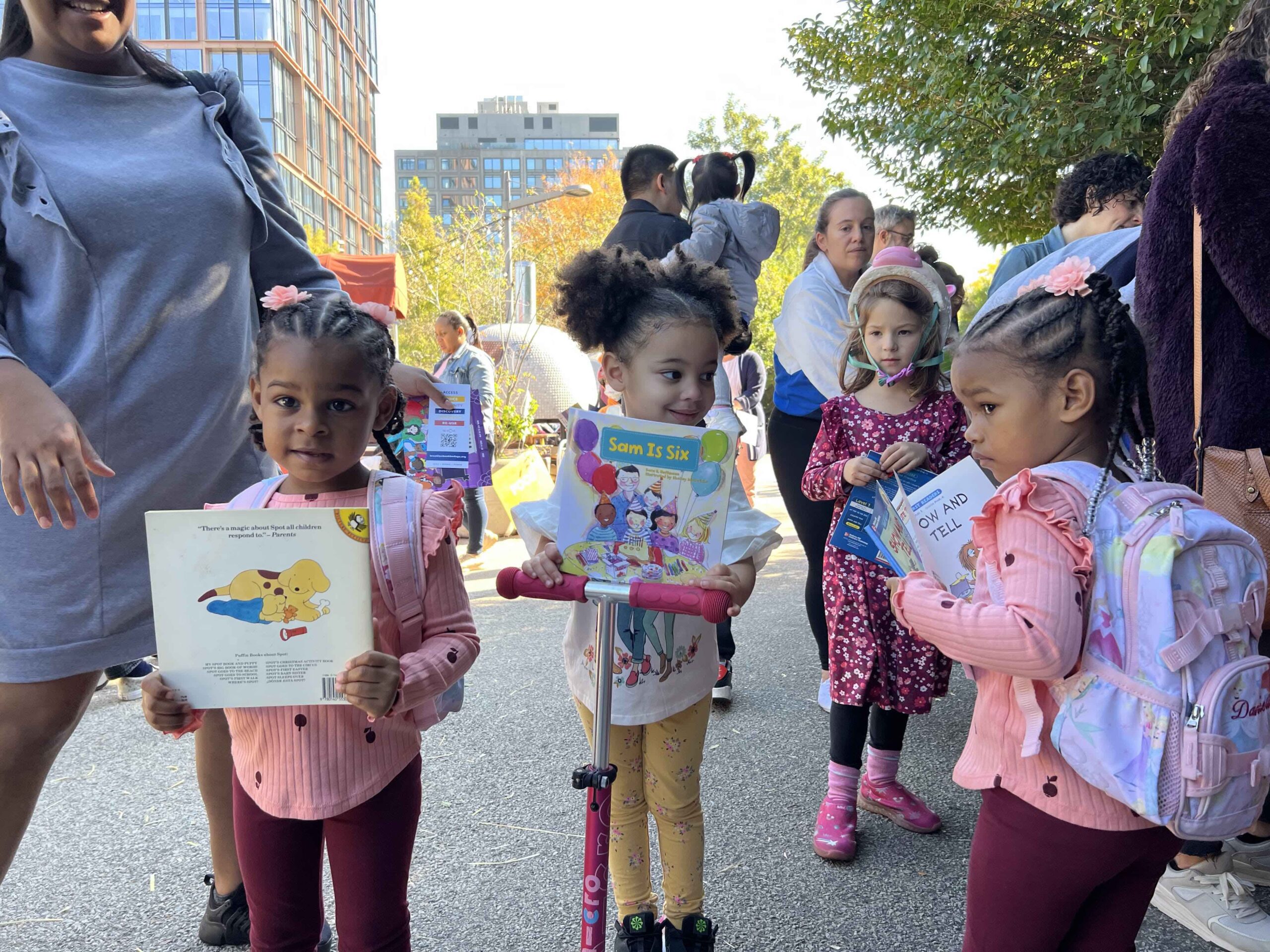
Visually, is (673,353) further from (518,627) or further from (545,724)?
(518,627)

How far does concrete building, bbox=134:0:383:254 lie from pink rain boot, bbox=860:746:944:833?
1362 inches

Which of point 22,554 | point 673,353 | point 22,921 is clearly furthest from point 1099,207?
point 22,921

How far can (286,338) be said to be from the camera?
1689 mm

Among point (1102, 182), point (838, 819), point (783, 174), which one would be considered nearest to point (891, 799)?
point (838, 819)

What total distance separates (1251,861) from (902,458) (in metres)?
1.43

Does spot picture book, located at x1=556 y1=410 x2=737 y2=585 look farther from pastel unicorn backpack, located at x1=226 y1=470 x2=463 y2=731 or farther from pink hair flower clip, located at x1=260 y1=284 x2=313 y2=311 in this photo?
pink hair flower clip, located at x1=260 y1=284 x2=313 y2=311

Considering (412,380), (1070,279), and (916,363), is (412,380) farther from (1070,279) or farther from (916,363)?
(916,363)

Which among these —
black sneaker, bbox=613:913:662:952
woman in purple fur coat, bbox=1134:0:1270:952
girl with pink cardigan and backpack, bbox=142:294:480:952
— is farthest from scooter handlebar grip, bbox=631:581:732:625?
woman in purple fur coat, bbox=1134:0:1270:952

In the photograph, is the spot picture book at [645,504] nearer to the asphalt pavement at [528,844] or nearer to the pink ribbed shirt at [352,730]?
the pink ribbed shirt at [352,730]

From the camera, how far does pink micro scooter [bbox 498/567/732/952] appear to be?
5.26ft

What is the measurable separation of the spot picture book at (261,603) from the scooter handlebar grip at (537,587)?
253mm

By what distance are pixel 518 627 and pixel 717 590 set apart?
4.01 meters

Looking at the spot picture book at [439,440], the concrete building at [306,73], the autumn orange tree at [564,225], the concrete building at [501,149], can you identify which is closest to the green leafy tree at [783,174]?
the autumn orange tree at [564,225]

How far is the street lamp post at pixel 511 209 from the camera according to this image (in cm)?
1342
